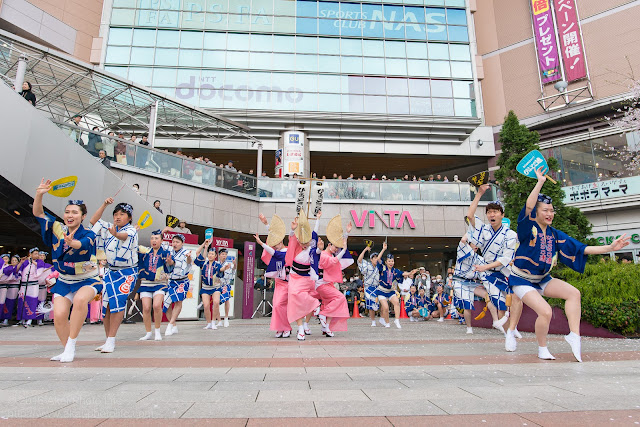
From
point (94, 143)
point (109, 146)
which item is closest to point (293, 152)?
point (109, 146)

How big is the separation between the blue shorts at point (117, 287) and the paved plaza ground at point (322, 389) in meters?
0.69

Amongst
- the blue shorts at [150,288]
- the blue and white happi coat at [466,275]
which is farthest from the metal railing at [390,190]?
the blue shorts at [150,288]

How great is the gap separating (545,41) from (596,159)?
30.0 ft

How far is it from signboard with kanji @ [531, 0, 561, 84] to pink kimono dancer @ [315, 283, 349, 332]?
2469cm

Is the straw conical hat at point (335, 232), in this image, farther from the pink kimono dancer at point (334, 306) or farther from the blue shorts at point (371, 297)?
the blue shorts at point (371, 297)

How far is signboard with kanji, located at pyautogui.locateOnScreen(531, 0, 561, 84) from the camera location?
2489 cm

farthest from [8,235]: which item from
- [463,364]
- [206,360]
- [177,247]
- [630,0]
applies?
[630,0]

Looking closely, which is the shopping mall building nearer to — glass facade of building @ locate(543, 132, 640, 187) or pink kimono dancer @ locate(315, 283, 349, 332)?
glass facade of building @ locate(543, 132, 640, 187)

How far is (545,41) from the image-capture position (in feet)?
83.3

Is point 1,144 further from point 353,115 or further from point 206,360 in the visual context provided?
point 353,115

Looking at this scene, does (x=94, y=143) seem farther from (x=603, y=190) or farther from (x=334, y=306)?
(x=603, y=190)

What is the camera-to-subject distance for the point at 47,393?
112 inches

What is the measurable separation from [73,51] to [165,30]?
239 inches

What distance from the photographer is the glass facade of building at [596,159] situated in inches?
830
